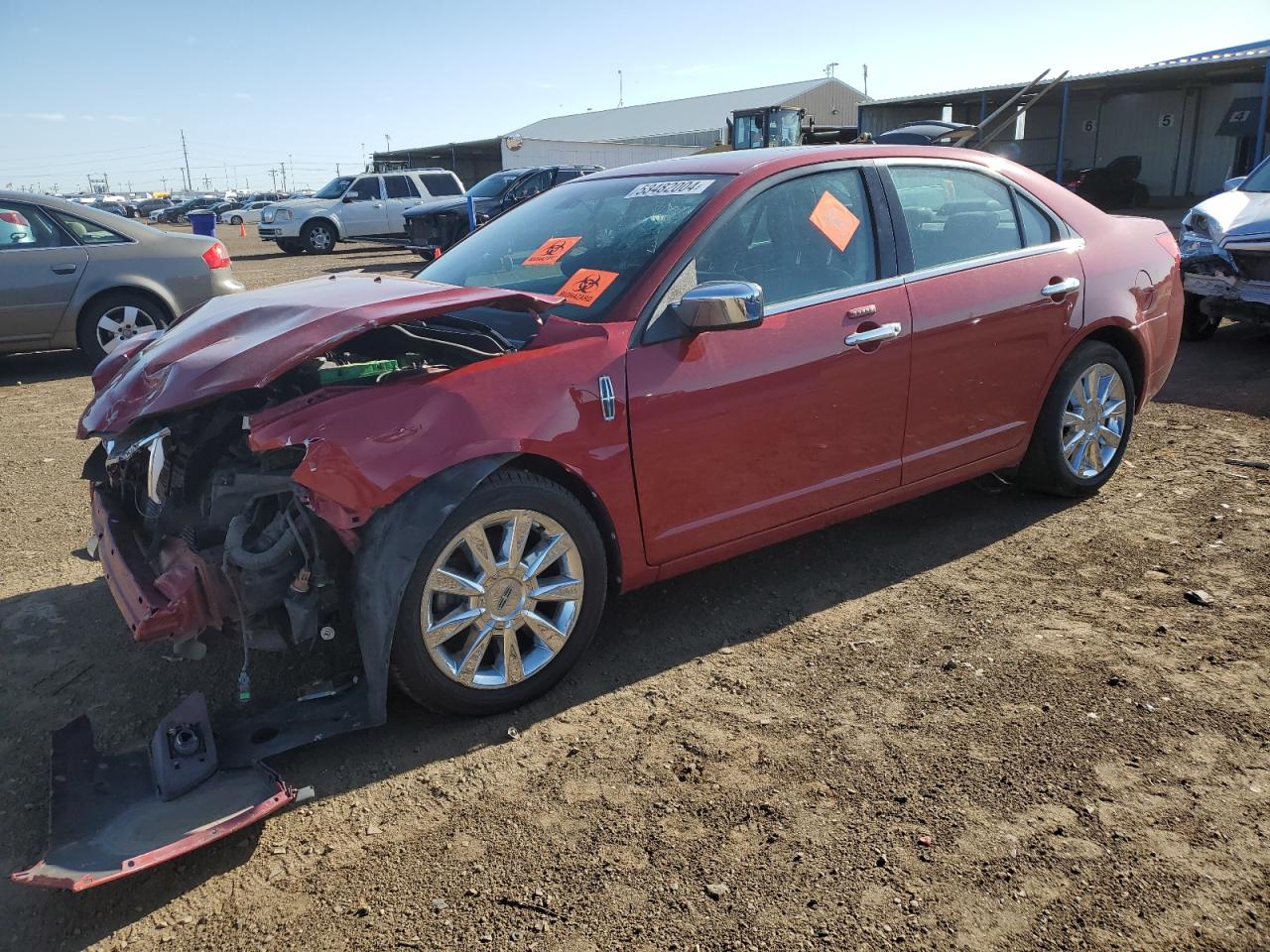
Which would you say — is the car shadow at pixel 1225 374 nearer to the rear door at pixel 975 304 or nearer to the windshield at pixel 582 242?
the rear door at pixel 975 304

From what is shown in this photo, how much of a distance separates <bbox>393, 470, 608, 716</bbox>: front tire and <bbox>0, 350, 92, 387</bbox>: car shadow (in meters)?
7.35

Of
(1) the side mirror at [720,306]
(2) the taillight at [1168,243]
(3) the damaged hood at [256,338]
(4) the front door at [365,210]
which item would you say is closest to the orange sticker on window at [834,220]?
(1) the side mirror at [720,306]

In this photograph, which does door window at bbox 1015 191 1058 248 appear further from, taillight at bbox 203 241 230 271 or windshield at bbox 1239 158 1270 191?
taillight at bbox 203 241 230 271

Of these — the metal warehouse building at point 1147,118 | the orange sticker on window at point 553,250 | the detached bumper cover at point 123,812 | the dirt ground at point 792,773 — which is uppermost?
the metal warehouse building at point 1147,118

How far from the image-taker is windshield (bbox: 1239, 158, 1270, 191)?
8641 mm

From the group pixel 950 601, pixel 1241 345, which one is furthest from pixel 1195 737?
pixel 1241 345

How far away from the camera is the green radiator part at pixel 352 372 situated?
315cm

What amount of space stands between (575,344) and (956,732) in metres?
1.73

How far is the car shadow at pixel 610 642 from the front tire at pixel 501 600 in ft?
0.46

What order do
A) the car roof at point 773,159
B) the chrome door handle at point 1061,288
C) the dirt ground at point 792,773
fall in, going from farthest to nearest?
the chrome door handle at point 1061,288, the car roof at point 773,159, the dirt ground at point 792,773

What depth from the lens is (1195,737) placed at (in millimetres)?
2926

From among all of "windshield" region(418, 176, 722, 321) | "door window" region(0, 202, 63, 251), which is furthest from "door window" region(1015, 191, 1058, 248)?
"door window" region(0, 202, 63, 251)

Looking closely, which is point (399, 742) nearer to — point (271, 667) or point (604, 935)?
point (271, 667)

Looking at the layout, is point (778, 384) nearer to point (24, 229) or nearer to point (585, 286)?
point (585, 286)
